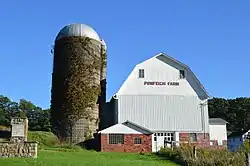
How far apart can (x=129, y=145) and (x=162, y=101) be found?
22.0 feet

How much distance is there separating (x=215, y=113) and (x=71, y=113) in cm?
6532

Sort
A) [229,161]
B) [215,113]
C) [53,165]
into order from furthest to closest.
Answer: [215,113]
[229,161]
[53,165]

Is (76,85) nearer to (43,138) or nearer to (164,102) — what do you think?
(43,138)

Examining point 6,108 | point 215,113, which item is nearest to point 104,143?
point 6,108

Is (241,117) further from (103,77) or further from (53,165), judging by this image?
(53,165)

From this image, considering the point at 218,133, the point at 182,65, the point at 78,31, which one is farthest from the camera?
the point at 218,133

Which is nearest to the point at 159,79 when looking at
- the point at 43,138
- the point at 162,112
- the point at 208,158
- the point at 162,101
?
the point at 162,101

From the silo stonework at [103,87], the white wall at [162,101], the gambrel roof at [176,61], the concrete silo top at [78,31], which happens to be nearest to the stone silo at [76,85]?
the concrete silo top at [78,31]

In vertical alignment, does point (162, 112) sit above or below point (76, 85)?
below

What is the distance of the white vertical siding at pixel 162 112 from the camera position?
1492 inches

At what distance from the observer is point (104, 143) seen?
33.5 metres

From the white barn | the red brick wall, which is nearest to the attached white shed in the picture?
the white barn

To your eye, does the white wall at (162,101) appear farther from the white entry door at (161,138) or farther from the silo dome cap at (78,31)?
the silo dome cap at (78,31)

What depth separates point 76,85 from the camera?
1476 inches
